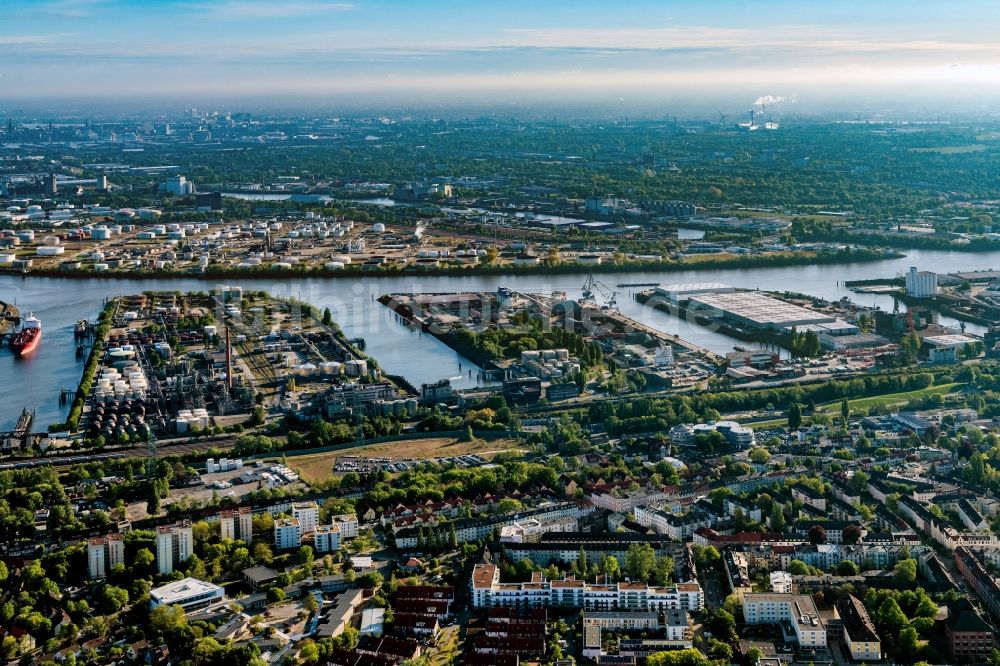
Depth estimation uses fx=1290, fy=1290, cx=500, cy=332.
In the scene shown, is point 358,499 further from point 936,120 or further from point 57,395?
point 936,120

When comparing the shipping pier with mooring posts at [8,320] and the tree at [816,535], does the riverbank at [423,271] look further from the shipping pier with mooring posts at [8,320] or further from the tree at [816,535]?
the tree at [816,535]

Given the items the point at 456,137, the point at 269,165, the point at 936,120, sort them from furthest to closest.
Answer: the point at 936,120, the point at 456,137, the point at 269,165

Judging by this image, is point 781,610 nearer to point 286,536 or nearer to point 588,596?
point 588,596

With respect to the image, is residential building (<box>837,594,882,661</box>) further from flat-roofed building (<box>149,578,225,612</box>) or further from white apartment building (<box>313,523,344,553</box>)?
flat-roofed building (<box>149,578,225,612</box>)

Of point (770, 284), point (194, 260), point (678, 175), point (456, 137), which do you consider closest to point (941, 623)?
point (770, 284)

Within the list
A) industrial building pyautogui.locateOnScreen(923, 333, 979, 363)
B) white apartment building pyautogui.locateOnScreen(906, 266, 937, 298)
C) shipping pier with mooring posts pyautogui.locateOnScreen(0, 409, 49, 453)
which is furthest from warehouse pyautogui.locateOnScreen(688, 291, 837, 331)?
shipping pier with mooring posts pyautogui.locateOnScreen(0, 409, 49, 453)

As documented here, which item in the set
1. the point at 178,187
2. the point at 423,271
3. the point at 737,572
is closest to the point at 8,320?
the point at 423,271
